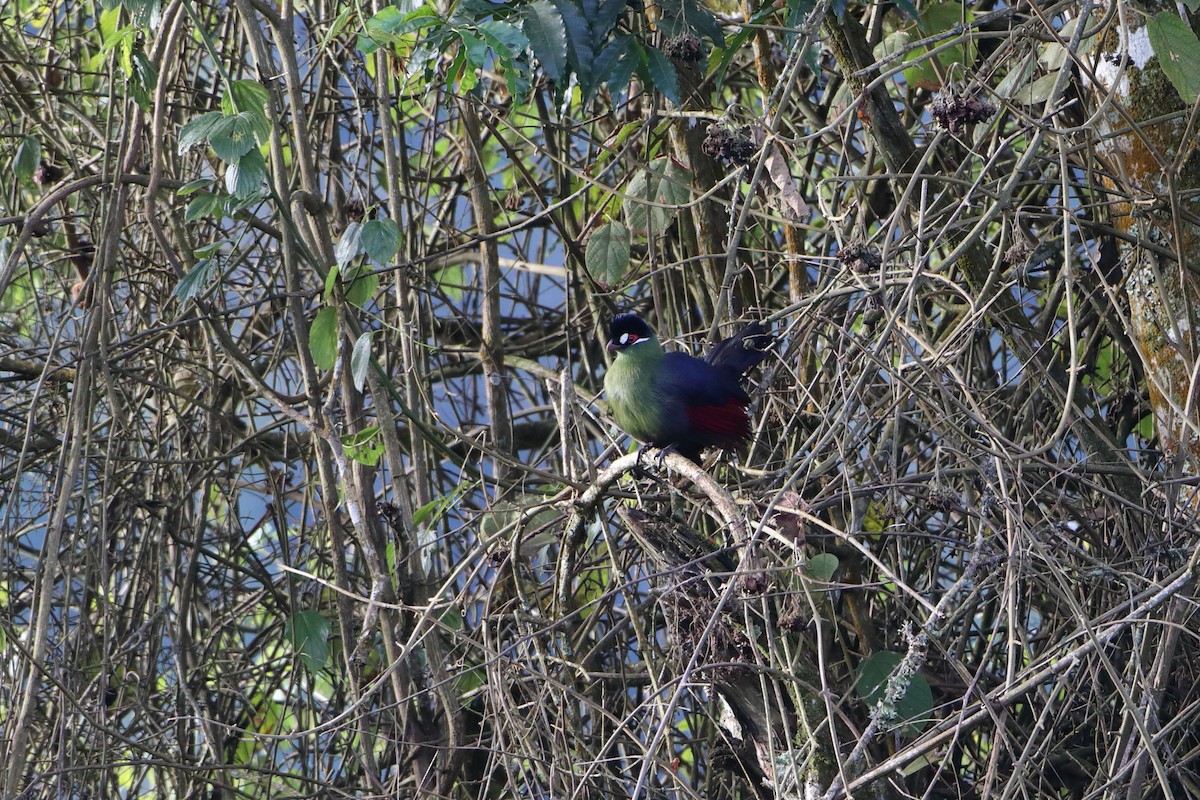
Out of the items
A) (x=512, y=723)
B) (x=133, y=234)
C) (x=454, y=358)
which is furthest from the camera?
(x=454, y=358)

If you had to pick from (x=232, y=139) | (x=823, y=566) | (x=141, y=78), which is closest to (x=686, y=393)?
(x=823, y=566)

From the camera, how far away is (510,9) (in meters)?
2.79

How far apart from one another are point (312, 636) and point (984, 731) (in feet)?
6.26

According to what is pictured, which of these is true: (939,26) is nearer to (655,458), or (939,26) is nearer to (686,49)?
(686,49)

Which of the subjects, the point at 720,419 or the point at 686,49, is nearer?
the point at 686,49

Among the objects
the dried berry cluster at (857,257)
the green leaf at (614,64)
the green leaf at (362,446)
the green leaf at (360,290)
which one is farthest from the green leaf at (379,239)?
the dried berry cluster at (857,257)

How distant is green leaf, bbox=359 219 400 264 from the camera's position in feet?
9.13

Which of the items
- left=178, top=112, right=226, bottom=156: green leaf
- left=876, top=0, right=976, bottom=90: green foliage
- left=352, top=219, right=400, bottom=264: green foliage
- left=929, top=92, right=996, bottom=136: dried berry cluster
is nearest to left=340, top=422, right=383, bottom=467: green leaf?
left=352, top=219, right=400, bottom=264: green foliage

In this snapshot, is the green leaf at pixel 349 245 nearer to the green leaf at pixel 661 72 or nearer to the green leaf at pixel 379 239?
the green leaf at pixel 379 239

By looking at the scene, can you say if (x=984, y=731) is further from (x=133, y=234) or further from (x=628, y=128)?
(x=133, y=234)

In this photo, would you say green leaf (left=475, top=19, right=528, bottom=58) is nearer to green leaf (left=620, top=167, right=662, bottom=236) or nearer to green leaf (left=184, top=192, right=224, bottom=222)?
green leaf (left=184, top=192, right=224, bottom=222)

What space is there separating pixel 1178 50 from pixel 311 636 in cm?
242

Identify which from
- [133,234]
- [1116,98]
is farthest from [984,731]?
[133,234]

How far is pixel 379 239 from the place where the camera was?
281 cm
